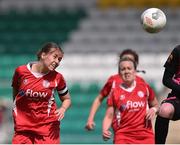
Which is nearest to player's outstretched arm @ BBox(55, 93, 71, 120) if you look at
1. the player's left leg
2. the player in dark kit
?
the player's left leg

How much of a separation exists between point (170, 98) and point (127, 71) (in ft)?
2.09

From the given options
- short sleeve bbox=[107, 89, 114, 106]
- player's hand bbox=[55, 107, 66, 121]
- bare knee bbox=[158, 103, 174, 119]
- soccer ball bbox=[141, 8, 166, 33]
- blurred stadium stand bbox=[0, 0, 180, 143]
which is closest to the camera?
bare knee bbox=[158, 103, 174, 119]

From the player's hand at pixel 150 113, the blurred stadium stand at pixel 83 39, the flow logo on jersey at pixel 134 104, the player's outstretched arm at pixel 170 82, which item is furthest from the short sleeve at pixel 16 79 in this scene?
the blurred stadium stand at pixel 83 39

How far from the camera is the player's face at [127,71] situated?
6.82m

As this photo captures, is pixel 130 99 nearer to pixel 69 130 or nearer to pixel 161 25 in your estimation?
pixel 161 25

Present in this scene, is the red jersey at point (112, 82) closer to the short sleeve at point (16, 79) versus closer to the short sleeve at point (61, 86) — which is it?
the short sleeve at point (61, 86)

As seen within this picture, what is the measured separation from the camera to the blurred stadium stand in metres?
14.8

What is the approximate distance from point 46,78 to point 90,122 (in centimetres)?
73

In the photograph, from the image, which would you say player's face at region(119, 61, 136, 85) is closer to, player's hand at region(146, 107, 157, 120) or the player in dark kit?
player's hand at region(146, 107, 157, 120)

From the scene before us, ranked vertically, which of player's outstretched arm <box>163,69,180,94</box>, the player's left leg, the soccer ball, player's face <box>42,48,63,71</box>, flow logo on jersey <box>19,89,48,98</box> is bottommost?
the player's left leg

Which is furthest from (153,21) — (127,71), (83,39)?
(83,39)

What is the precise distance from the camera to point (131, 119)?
680cm

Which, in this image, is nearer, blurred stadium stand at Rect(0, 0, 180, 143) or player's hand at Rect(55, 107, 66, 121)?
player's hand at Rect(55, 107, 66, 121)

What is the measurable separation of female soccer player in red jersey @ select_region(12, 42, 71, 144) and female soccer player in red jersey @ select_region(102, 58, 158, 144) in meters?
0.61
